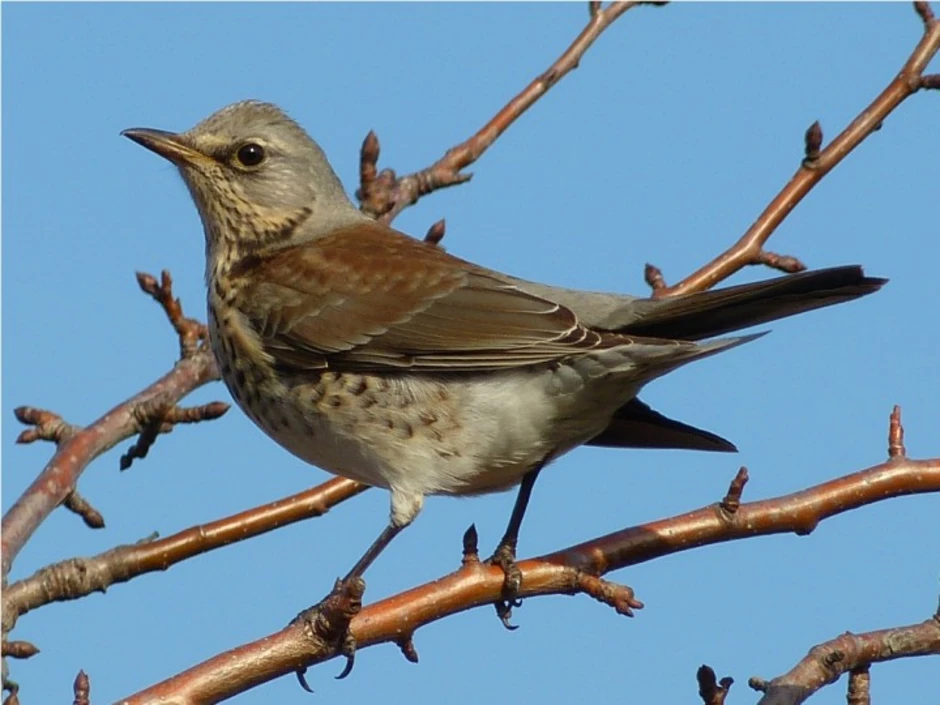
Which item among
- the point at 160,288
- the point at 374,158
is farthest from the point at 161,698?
the point at 374,158

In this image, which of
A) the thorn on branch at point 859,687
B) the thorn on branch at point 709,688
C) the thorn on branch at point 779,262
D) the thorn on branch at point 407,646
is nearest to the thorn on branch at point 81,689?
the thorn on branch at point 407,646

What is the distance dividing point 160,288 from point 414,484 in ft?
5.36

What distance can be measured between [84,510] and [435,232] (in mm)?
2052

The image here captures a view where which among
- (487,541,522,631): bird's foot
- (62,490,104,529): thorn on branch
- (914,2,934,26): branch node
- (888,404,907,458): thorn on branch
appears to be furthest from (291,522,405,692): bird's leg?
(914,2,934,26): branch node

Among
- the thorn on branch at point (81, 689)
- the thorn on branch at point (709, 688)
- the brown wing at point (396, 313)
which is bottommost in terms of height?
the thorn on branch at point (81, 689)

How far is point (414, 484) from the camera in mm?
5535

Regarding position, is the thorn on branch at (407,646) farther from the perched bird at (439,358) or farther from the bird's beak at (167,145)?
the bird's beak at (167,145)

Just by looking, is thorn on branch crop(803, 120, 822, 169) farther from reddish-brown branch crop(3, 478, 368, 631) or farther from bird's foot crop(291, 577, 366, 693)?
bird's foot crop(291, 577, 366, 693)

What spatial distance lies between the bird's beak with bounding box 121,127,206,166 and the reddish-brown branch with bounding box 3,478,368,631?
1.63 metres

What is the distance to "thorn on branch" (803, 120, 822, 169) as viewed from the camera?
6.23 meters

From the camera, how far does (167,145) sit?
6371 millimetres

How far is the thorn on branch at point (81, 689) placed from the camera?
3.85 meters

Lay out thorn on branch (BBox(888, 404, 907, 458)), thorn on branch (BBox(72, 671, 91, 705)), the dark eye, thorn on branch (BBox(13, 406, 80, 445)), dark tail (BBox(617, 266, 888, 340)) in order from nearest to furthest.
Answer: thorn on branch (BBox(72, 671, 91, 705))
dark tail (BBox(617, 266, 888, 340))
thorn on branch (BBox(888, 404, 907, 458))
thorn on branch (BBox(13, 406, 80, 445))
the dark eye

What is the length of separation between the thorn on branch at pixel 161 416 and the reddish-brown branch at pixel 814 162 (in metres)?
2.03
